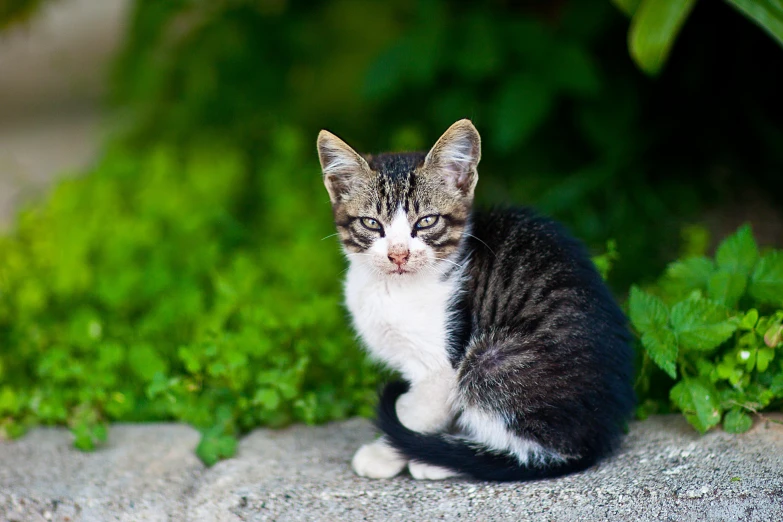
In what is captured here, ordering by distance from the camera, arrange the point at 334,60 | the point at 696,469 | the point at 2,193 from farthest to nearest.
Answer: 1. the point at 2,193
2. the point at 334,60
3. the point at 696,469

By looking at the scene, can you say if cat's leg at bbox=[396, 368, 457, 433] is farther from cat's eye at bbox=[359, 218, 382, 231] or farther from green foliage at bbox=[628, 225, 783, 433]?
green foliage at bbox=[628, 225, 783, 433]

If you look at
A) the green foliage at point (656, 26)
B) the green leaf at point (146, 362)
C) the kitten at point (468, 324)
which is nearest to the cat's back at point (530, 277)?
the kitten at point (468, 324)

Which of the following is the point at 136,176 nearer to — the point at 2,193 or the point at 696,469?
the point at 2,193

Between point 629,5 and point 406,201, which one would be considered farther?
point 629,5

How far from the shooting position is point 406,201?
2.59 m

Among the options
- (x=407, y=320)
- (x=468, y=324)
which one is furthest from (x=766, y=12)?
(x=407, y=320)

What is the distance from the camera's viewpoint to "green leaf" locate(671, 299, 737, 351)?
8.17 feet

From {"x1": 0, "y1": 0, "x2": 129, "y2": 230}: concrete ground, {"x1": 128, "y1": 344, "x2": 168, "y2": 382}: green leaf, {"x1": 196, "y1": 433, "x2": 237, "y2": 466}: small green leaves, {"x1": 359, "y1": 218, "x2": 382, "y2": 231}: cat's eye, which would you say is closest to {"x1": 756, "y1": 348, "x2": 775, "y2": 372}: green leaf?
{"x1": 359, "y1": 218, "x2": 382, "y2": 231}: cat's eye

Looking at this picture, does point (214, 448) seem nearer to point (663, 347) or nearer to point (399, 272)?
point (399, 272)

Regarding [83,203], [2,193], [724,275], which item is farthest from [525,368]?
[2,193]

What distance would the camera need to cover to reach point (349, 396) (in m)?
3.14

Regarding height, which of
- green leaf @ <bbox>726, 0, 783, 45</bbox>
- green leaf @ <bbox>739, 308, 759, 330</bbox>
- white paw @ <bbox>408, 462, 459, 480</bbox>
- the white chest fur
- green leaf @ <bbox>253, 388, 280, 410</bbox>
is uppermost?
green leaf @ <bbox>726, 0, 783, 45</bbox>

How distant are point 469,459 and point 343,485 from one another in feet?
1.34

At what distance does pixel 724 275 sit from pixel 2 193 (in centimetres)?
523
